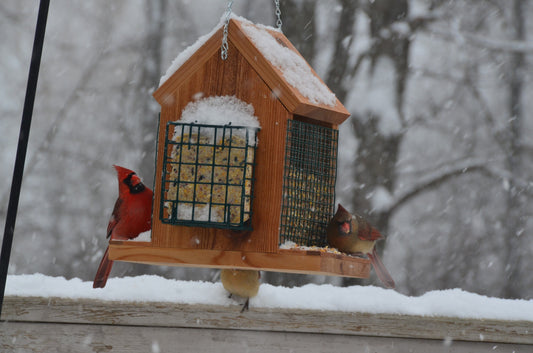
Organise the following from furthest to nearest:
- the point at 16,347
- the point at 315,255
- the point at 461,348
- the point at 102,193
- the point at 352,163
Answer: the point at 102,193 → the point at 352,163 → the point at 461,348 → the point at 16,347 → the point at 315,255

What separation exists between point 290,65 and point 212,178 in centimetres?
65

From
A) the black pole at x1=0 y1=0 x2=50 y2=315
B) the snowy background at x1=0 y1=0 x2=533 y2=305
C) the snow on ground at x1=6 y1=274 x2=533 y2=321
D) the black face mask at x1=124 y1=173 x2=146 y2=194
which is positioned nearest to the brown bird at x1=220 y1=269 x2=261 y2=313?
the snow on ground at x1=6 y1=274 x2=533 y2=321

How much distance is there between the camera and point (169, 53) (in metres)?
7.82

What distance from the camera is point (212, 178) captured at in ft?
8.24

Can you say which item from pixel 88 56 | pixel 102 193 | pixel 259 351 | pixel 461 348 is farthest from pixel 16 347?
pixel 88 56

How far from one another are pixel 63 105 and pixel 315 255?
6.31 meters

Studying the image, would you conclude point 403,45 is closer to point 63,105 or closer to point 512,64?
point 512,64

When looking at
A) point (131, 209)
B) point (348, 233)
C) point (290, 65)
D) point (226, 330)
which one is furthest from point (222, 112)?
point (226, 330)

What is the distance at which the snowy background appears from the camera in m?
7.59

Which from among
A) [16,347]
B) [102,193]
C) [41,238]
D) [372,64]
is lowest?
[16,347]

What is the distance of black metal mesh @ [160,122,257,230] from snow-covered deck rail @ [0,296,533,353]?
2.60 ft

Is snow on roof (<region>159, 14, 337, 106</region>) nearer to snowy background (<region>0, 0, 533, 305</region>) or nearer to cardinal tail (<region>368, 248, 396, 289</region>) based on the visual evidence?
cardinal tail (<region>368, 248, 396, 289</region>)

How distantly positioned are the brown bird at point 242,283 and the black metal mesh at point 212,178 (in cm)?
79

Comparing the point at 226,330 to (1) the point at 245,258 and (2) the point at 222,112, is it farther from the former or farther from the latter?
(2) the point at 222,112
